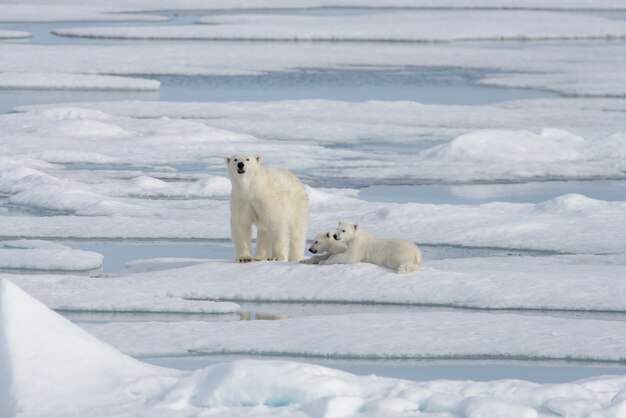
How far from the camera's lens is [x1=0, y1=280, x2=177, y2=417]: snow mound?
13.1 ft

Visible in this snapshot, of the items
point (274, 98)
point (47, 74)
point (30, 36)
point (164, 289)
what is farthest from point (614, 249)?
point (30, 36)

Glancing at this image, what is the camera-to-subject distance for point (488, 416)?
12.2ft

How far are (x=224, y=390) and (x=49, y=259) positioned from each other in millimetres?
→ 3278

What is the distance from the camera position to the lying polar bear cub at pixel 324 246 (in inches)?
257

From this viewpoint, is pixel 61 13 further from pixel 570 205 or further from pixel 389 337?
pixel 389 337

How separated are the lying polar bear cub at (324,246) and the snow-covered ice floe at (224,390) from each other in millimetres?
2390

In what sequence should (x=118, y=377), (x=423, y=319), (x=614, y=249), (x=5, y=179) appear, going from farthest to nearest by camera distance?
(x=5, y=179)
(x=614, y=249)
(x=423, y=319)
(x=118, y=377)

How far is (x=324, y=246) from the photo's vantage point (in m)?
6.57

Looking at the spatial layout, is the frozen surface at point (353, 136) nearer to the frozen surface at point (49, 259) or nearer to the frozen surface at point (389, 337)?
the frozen surface at point (49, 259)

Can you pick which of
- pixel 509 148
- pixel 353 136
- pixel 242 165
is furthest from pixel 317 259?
pixel 353 136

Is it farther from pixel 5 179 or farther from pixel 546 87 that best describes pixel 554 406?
pixel 546 87

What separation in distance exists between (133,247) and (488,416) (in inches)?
171

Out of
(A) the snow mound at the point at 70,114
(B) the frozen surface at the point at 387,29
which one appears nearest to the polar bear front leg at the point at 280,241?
(A) the snow mound at the point at 70,114

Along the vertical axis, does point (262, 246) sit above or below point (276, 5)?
below
